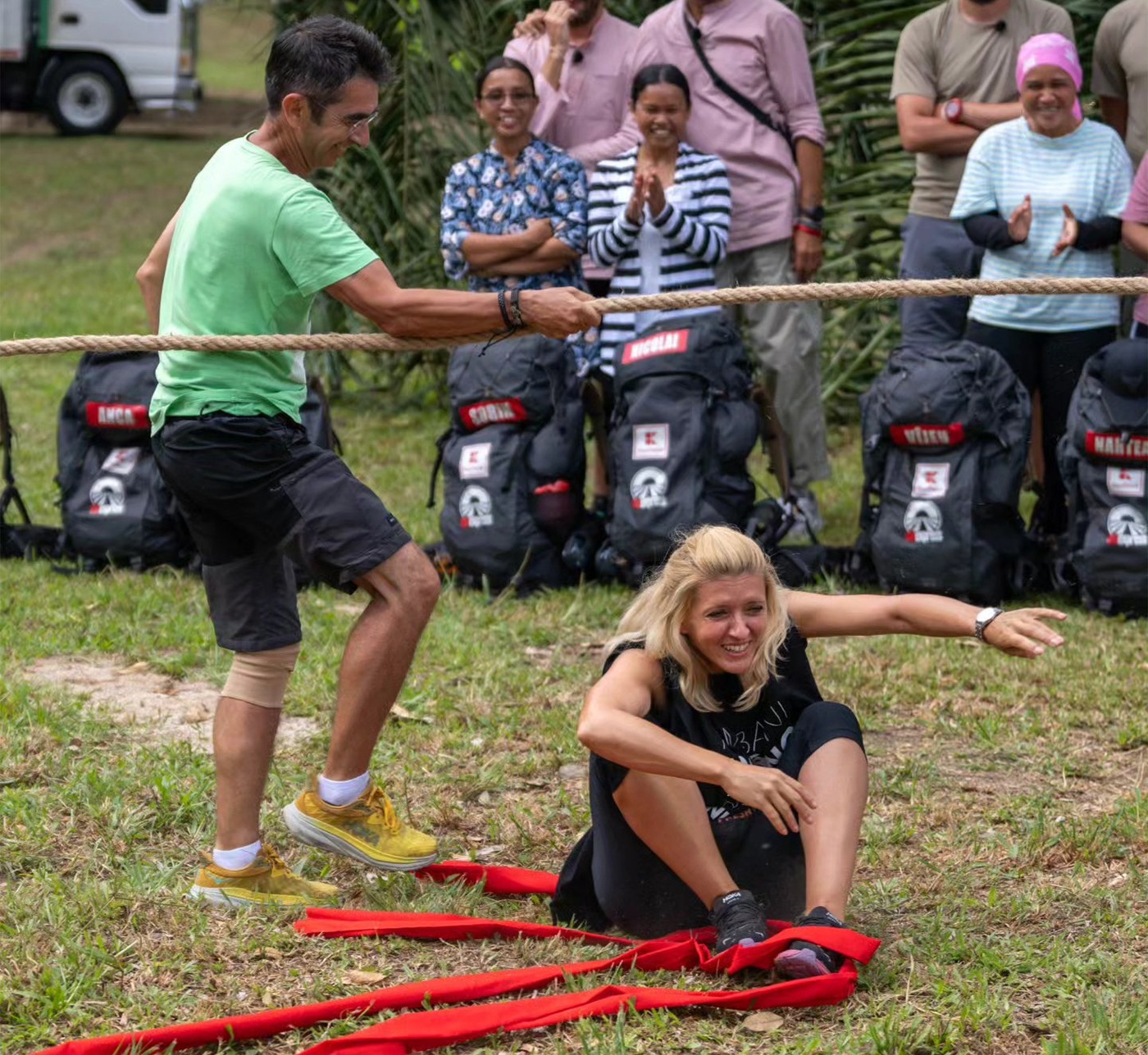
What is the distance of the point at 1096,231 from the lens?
5941 millimetres

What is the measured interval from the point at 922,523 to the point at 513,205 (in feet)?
6.07

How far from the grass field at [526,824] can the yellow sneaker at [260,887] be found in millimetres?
63

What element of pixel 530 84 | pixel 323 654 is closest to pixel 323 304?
pixel 530 84

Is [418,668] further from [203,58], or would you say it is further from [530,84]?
[203,58]

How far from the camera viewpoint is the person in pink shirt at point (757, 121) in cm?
658

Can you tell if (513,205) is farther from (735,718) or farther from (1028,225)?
(735,718)

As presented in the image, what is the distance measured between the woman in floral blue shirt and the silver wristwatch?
3132 mm

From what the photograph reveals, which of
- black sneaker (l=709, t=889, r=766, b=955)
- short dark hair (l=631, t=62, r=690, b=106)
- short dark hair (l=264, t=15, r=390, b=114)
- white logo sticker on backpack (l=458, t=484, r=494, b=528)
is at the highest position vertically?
short dark hair (l=631, t=62, r=690, b=106)

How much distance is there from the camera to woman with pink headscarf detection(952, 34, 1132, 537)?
5.94m

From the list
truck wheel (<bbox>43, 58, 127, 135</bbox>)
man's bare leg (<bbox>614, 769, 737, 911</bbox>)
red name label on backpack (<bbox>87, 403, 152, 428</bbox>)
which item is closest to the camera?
man's bare leg (<bbox>614, 769, 737, 911</bbox>)

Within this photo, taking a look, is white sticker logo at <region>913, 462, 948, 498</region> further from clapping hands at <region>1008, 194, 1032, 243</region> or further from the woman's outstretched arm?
the woman's outstretched arm

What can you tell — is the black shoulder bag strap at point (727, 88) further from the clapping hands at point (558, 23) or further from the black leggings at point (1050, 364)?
the black leggings at point (1050, 364)

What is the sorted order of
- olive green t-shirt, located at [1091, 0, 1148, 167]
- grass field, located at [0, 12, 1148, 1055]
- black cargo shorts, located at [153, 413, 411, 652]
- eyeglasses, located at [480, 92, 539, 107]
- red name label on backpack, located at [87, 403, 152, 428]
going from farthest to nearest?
red name label on backpack, located at [87, 403, 152, 428] < eyeglasses, located at [480, 92, 539, 107] < olive green t-shirt, located at [1091, 0, 1148, 167] < black cargo shorts, located at [153, 413, 411, 652] < grass field, located at [0, 12, 1148, 1055]

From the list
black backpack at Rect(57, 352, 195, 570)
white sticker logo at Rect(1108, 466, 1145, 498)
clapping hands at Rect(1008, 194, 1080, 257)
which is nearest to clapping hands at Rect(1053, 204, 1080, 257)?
clapping hands at Rect(1008, 194, 1080, 257)
